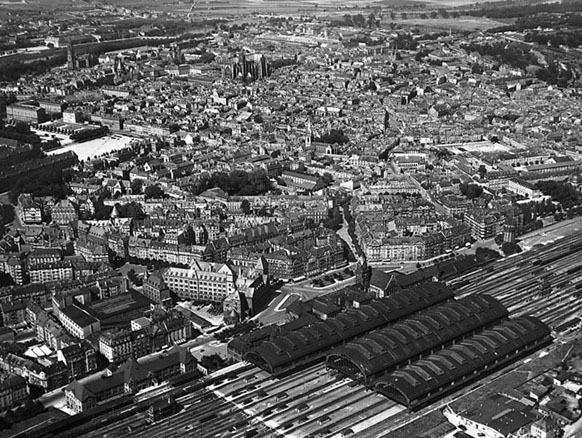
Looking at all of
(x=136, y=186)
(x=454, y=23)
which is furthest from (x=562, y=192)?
(x=454, y=23)

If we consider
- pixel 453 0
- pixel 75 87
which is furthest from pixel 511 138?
pixel 453 0

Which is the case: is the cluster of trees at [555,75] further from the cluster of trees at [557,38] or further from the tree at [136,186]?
the tree at [136,186]

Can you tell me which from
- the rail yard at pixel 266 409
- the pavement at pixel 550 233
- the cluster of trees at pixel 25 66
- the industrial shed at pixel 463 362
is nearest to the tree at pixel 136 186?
the rail yard at pixel 266 409

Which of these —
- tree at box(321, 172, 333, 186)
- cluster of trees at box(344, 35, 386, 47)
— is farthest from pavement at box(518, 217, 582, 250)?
cluster of trees at box(344, 35, 386, 47)

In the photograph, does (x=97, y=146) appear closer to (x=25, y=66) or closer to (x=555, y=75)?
(x=25, y=66)

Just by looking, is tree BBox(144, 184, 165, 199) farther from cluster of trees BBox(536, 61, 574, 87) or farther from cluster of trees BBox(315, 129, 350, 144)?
cluster of trees BBox(536, 61, 574, 87)

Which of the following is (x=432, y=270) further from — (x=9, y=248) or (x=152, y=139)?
(x=152, y=139)
